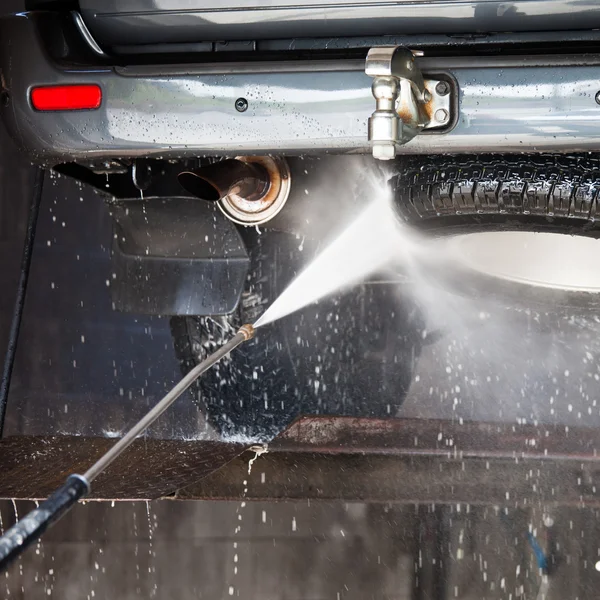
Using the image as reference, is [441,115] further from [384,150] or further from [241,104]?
[241,104]

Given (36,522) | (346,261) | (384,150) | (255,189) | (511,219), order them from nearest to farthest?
1. (36,522)
2. (384,150)
3. (511,219)
4. (255,189)
5. (346,261)

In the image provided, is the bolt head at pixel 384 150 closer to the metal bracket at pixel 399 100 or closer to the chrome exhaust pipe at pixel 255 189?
the metal bracket at pixel 399 100

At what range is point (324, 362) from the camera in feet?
6.82

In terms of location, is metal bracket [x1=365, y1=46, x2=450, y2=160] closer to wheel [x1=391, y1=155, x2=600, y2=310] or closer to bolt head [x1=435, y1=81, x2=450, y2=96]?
bolt head [x1=435, y1=81, x2=450, y2=96]

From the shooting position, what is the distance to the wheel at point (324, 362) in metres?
2.07

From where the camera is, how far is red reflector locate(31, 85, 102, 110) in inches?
55.5

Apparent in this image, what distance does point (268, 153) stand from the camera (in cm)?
138

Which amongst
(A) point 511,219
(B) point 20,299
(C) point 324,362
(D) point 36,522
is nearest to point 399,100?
(A) point 511,219

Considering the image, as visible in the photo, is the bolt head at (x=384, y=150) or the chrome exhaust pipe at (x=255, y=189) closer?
the bolt head at (x=384, y=150)

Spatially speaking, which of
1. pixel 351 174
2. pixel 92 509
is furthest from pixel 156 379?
pixel 351 174

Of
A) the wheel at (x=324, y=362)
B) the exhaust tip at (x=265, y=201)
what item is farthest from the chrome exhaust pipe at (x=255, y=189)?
the wheel at (x=324, y=362)

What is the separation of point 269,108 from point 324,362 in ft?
2.83

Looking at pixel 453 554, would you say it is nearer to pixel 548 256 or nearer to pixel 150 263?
pixel 548 256

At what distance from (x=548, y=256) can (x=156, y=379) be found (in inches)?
48.1
